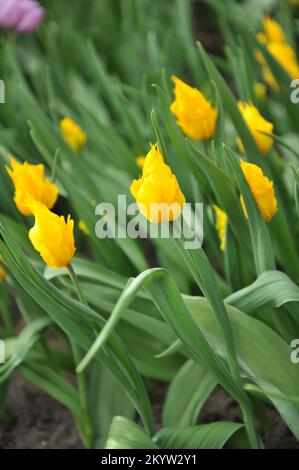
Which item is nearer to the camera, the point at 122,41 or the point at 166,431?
the point at 166,431

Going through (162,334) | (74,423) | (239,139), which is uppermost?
(239,139)

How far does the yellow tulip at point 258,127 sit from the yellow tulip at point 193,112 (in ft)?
0.19

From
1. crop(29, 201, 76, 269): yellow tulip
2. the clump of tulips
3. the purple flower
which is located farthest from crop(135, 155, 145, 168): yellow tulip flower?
the purple flower

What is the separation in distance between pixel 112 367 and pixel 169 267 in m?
0.34

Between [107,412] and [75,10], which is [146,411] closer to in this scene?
[107,412]

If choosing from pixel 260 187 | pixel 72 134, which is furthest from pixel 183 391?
pixel 72 134

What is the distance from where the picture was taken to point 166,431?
1165 mm

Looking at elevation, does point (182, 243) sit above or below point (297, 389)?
above

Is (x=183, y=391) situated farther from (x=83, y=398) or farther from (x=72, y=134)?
(x=72, y=134)

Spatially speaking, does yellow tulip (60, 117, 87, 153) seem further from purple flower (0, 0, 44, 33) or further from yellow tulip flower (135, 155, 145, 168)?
purple flower (0, 0, 44, 33)

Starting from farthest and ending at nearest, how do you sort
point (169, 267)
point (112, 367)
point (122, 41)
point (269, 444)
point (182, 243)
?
point (122, 41), point (169, 267), point (269, 444), point (112, 367), point (182, 243)

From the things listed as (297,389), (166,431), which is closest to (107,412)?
(166,431)

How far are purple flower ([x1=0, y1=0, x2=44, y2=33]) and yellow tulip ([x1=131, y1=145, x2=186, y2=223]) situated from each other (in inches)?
47.7

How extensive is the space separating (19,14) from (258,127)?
0.98m
